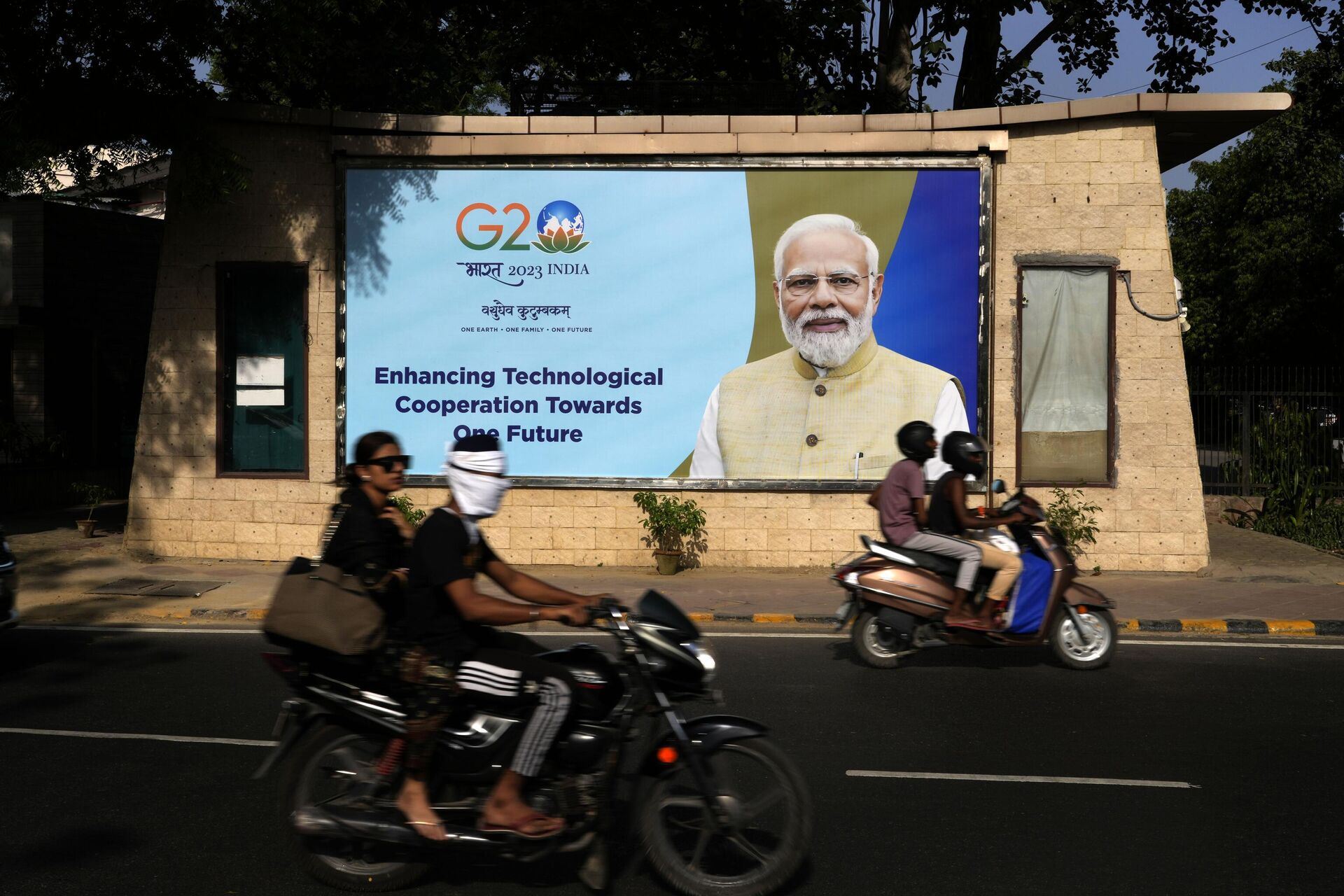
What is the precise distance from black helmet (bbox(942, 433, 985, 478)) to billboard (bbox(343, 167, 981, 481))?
463 centimetres

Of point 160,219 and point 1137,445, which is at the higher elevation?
point 160,219

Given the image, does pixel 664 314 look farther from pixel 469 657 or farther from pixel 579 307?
pixel 469 657

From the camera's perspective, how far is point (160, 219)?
23766mm

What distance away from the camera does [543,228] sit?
46.6 feet

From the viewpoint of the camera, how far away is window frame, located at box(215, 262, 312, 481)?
14.4m

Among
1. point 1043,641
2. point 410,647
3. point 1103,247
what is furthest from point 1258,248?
point 410,647

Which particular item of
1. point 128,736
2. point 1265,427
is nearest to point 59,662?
point 128,736

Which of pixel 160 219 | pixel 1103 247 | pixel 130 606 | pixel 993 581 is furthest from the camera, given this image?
pixel 160 219

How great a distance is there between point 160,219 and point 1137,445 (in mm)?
18004

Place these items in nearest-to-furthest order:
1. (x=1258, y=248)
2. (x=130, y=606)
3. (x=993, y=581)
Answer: (x=993, y=581) → (x=130, y=606) → (x=1258, y=248)

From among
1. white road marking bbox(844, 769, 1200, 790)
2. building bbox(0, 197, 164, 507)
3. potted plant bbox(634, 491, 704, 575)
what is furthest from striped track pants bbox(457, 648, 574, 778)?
building bbox(0, 197, 164, 507)

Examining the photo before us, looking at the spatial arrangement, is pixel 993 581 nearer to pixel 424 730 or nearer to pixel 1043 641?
pixel 1043 641

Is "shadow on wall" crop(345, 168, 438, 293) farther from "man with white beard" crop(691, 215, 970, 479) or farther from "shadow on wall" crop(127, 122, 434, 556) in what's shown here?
"man with white beard" crop(691, 215, 970, 479)

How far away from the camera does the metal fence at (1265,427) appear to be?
60.5 ft
